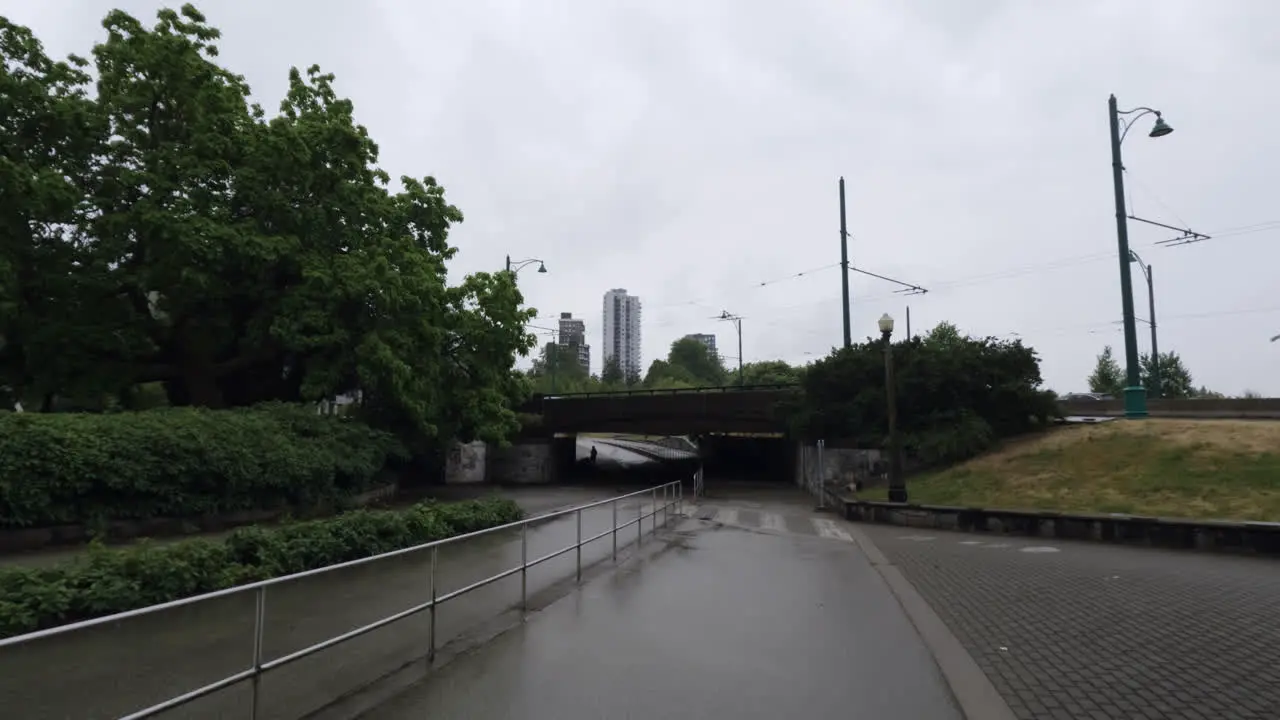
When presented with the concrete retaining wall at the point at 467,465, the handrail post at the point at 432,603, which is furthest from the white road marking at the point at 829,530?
the concrete retaining wall at the point at 467,465

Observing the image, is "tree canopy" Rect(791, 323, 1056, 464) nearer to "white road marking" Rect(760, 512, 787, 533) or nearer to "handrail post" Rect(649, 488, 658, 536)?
"white road marking" Rect(760, 512, 787, 533)

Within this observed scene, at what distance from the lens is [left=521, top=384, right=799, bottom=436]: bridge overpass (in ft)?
145

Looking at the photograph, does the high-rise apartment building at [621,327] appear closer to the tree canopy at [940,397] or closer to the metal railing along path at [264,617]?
the tree canopy at [940,397]

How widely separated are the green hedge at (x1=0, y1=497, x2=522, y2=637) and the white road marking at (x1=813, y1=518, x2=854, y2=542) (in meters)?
8.53

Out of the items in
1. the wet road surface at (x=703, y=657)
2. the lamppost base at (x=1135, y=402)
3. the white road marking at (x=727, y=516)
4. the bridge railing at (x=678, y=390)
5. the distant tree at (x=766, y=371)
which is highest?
the distant tree at (x=766, y=371)

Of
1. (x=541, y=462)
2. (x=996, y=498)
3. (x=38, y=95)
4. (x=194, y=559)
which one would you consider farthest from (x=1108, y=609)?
(x=541, y=462)

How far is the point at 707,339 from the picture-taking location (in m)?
177

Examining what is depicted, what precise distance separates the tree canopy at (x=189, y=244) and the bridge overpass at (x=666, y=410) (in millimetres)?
20885

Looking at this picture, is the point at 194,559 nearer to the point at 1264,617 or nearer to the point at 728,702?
the point at 728,702

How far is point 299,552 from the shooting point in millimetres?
9812

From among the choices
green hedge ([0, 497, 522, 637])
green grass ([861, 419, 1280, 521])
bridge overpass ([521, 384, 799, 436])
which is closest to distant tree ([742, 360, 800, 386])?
bridge overpass ([521, 384, 799, 436])

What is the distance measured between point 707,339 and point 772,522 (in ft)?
516

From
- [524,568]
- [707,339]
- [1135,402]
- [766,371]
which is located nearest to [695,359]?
[707,339]

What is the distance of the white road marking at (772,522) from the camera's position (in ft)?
60.0
